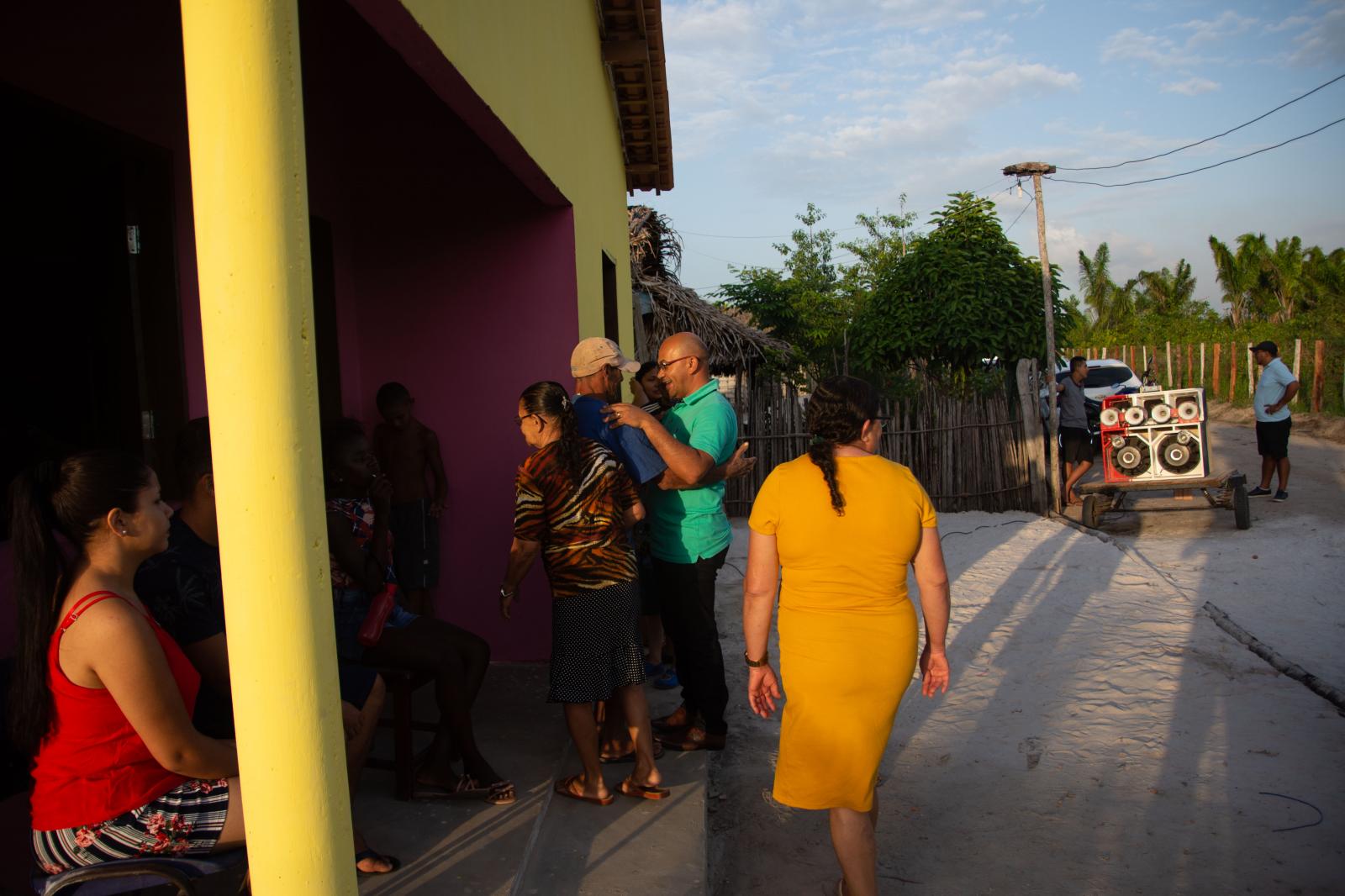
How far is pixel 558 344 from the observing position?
5168 mm

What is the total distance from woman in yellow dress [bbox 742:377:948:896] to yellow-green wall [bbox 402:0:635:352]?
5.37 feet

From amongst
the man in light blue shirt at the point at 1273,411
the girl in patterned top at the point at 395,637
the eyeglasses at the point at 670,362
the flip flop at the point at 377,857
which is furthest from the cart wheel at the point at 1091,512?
the flip flop at the point at 377,857

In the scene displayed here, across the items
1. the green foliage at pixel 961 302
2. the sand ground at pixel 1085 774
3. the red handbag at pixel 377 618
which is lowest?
the sand ground at pixel 1085 774

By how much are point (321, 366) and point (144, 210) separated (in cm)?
152

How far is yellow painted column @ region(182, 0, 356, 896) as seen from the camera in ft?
5.41

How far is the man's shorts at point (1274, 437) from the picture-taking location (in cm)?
1070

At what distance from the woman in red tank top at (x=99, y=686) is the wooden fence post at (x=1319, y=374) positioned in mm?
20711

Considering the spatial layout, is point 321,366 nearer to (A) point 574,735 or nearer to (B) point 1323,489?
(A) point 574,735

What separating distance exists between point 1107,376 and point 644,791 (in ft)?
52.3

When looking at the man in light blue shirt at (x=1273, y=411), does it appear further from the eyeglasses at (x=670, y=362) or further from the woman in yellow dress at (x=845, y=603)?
the woman in yellow dress at (x=845, y=603)

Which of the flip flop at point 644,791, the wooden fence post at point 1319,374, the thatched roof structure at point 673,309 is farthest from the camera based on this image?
the wooden fence post at point 1319,374

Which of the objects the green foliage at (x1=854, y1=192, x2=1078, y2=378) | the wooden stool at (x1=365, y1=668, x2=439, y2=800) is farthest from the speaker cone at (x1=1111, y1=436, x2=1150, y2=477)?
the wooden stool at (x1=365, y1=668, x2=439, y2=800)

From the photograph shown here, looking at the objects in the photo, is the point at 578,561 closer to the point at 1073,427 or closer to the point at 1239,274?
the point at 1073,427

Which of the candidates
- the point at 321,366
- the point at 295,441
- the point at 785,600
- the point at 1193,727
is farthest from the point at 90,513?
the point at 1193,727
